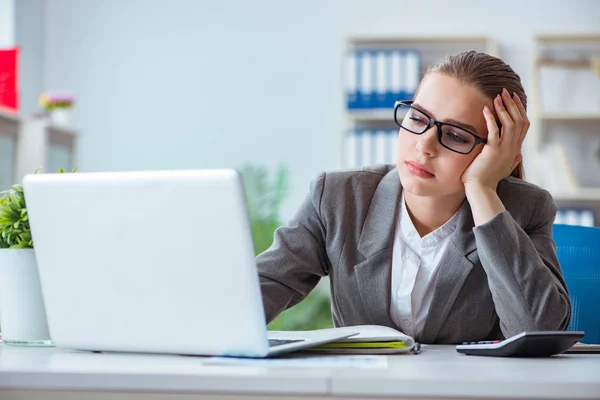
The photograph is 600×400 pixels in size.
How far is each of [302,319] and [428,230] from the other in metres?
2.76

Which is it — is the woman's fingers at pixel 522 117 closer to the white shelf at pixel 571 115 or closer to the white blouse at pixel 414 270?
the white blouse at pixel 414 270

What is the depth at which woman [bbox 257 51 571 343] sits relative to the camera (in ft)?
→ 4.88

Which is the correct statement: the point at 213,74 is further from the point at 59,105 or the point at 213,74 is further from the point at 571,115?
the point at 571,115

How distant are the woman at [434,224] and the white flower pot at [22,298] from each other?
44cm

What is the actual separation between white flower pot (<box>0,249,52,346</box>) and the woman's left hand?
0.79 metres

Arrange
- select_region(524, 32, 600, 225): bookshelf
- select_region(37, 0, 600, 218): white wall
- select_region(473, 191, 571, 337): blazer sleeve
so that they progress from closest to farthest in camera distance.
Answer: select_region(473, 191, 571, 337): blazer sleeve < select_region(524, 32, 600, 225): bookshelf < select_region(37, 0, 600, 218): white wall

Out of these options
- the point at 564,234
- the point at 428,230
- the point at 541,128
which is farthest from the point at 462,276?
the point at 541,128

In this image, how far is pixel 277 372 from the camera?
89 cm

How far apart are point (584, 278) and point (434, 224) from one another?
33 cm

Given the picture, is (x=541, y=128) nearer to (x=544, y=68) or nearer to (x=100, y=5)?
(x=544, y=68)

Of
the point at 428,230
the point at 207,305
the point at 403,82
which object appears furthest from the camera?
the point at 403,82

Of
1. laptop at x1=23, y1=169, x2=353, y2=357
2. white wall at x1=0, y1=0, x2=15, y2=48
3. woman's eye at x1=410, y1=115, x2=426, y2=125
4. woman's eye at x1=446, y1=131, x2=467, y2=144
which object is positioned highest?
white wall at x1=0, y1=0, x2=15, y2=48

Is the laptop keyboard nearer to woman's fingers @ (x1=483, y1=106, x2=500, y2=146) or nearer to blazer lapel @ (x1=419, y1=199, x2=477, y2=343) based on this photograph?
blazer lapel @ (x1=419, y1=199, x2=477, y2=343)

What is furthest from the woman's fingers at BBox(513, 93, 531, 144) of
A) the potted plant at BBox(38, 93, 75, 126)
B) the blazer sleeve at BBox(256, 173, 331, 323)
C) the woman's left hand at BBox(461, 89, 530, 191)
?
the potted plant at BBox(38, 93, 75, 126)
